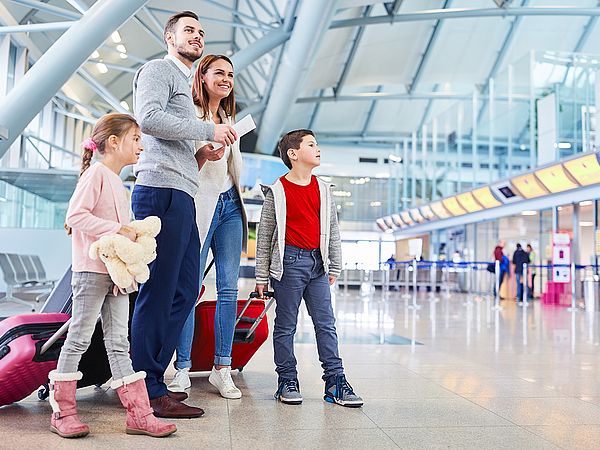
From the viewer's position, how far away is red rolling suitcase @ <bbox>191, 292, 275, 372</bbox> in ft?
12.4

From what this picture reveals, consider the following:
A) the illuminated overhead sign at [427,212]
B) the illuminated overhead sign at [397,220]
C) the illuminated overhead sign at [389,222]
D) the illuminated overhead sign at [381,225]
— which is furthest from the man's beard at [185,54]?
the illuminated overhead sign at [381,225]

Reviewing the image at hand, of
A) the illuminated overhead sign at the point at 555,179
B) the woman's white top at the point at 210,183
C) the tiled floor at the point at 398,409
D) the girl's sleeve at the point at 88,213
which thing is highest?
the illuminated overhead sign at the point at 555,179

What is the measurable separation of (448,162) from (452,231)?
119 inches

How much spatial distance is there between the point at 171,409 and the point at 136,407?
305 mm

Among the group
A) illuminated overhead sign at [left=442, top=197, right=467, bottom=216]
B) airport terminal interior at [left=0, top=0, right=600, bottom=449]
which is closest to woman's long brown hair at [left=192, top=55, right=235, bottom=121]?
airport terminal interior at [left=0, top=0, right=600, bottom=449]

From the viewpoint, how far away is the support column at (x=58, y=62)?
27.4 ft

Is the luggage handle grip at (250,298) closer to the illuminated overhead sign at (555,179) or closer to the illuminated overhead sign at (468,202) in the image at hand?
the illuminated overhead sign at (555,179)

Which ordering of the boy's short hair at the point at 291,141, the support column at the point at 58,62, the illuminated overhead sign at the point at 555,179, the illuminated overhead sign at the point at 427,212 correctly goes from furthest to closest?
the illuminated overhead sign at the point at 427,212 → the illuminated overhead sign at the point at 555,179 → the support column at the point at 58,62 → the boy's short hair at the point at 291,141

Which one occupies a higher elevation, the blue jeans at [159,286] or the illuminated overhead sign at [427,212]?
the illuminated overhead sign at [427,212]

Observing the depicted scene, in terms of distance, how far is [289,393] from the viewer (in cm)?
334

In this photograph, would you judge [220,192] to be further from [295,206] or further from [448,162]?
[448,162]

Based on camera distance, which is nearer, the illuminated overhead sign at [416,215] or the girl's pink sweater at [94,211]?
the girl's pink sweater at [94,211]

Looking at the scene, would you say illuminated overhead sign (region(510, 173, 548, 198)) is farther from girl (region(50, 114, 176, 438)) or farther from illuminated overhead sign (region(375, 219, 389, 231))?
illuminated overhead sign (region(375, 219, 389, 231))

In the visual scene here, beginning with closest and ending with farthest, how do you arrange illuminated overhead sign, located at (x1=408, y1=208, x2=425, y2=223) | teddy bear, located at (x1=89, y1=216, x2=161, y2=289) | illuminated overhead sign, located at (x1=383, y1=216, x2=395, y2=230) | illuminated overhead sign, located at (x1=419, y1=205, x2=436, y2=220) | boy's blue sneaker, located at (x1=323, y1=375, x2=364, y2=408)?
teddy bear, located at (x1=89, y1=216, x2=161, y2=289) < boy's blue sneaker, located at (x1=323, y1=375, x2=364, y2=408) < illuminated overhead sign, located at (x1=419, y1=205, x2=436, y2=220) < illuminated overhead sign, located at (x1=408, y1=208, x2=425, y2=223) < illuminated overhead sign, located at (x1=383, y1=216, x2=395, y2=230)
